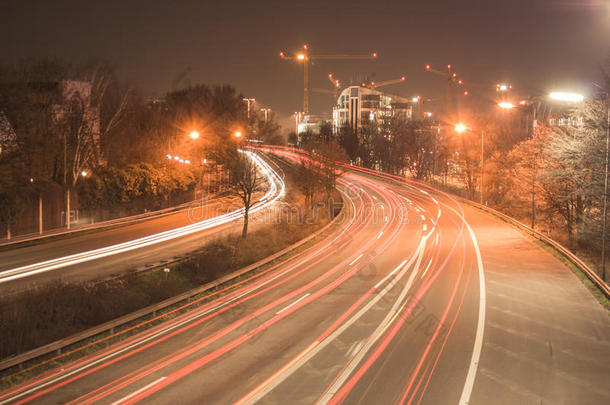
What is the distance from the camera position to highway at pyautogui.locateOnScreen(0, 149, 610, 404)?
10000mm

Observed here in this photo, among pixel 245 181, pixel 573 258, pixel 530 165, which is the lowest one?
pixel 573 258

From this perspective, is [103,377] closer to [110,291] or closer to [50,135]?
[110,291]

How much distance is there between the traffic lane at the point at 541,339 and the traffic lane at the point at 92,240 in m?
20.4

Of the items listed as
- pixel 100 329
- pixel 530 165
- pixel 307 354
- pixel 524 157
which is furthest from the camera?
pixel 524 157

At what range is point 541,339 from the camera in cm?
1331

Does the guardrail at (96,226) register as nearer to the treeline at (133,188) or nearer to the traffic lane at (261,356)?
the treeline at (133,188)

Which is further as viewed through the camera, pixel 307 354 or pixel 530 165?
pixel 530 165

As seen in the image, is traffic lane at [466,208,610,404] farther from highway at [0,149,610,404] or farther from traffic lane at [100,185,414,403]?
traffic lane at [100,185,414,403]

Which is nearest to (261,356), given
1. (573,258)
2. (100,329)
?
(100,329)

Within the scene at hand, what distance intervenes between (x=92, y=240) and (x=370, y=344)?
21.4 m

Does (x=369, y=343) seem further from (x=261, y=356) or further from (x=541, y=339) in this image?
(x=541, y=339)

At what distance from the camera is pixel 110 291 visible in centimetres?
1747

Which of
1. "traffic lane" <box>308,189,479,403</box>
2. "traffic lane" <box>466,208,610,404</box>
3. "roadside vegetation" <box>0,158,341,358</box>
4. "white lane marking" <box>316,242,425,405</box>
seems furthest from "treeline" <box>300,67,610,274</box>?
"roadside vegetation" <box>0,158,341,358</box>

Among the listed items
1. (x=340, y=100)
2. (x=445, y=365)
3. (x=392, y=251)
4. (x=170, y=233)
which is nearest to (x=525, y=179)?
(x=392, y=251)
